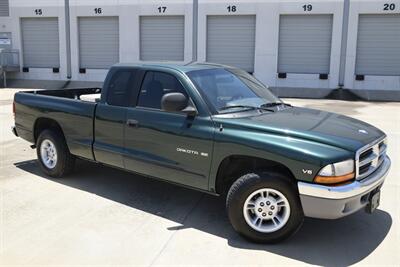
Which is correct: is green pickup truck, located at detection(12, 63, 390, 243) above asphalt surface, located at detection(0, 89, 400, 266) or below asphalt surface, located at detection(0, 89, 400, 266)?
above

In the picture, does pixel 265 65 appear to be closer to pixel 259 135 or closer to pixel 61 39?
pixel 61 39

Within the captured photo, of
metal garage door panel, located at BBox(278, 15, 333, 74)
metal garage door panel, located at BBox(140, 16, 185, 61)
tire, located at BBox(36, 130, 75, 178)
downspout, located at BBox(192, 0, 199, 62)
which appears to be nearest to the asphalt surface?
tire, located at BBox(36, 130, 75, 178)

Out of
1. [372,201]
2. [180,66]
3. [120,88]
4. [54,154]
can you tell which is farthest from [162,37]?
[372,201]

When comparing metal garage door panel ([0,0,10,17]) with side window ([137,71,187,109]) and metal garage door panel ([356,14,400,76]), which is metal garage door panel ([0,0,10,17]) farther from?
side window ([137,71,187,109])

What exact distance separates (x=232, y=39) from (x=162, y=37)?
11.8 feet

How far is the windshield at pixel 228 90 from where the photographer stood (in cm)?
489

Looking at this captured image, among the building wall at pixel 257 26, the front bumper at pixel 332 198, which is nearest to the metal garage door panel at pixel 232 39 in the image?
the building wall at pixel 257 26

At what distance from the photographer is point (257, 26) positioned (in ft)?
69.3

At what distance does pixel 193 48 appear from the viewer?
2208cm

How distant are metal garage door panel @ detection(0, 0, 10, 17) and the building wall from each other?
1105 mm

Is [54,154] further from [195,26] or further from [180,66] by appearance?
[195,26]

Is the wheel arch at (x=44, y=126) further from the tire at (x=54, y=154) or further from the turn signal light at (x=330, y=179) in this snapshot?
the turn signal light at (x=330, y=179)

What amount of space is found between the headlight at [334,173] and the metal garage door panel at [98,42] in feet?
68.2

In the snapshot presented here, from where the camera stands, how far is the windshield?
4.89m
